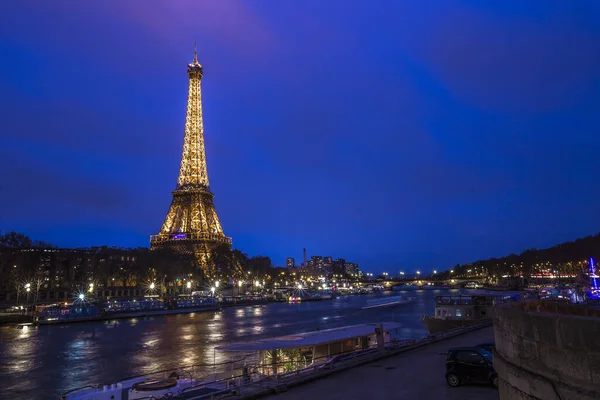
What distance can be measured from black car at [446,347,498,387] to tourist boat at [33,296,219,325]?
6511 cm

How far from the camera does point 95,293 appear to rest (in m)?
110

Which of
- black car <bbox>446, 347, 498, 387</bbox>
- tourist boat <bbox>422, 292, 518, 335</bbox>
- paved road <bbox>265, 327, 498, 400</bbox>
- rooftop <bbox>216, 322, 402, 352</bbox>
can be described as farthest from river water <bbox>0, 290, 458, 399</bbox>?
black car <bbox>446, 347, 498, 387</bbox>

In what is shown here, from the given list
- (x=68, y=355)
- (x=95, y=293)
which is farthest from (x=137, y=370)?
(x=95, y=293)

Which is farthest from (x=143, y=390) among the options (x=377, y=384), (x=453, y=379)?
(x=453, y=379)

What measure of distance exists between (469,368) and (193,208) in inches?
4795

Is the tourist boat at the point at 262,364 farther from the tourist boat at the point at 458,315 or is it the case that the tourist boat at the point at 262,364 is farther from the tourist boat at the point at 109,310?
the tourist boat at the point at 109,310

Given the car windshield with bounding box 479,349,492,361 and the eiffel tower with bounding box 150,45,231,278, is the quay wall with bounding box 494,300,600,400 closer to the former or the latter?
the car windshield with bounding box 479,349,492,361

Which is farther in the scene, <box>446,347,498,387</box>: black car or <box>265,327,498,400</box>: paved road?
<box>446,347,498,387</box>: black car

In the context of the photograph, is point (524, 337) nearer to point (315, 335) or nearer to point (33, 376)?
point (315, 335)

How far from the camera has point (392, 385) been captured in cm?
1708

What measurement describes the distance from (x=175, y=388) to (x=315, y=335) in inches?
326

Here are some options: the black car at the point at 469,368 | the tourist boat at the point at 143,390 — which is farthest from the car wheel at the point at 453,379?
the tourist boat at the point at 143,390

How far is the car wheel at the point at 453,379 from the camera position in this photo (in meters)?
16.2

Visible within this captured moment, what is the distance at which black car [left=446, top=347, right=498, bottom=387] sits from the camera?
1591cm
